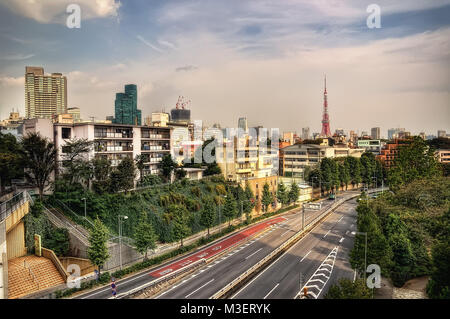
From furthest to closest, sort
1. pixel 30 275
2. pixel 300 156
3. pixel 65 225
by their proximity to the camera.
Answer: pixel 300 156, pixel 65 225, pixel 30 275

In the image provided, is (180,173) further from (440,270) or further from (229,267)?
(440,270)

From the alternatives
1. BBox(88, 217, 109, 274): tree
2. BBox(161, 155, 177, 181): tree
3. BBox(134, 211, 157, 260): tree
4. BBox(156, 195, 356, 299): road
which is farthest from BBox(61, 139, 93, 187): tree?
BBox(156, 195, 356, 299): road

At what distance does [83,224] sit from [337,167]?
61.1 meters

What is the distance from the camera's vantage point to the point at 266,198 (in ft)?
183

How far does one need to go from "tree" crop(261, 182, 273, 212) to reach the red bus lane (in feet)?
18.8

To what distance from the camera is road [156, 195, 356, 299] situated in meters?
25.2

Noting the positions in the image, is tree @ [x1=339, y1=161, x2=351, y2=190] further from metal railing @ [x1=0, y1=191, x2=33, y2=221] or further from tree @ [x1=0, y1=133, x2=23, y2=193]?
metal railing @ [x1=0, y1=191, x2=33, y2=221]

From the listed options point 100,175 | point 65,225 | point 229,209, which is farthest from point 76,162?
point 229,209

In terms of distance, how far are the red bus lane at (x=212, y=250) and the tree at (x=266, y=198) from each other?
5.72 metres

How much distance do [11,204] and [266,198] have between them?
37.9 meters

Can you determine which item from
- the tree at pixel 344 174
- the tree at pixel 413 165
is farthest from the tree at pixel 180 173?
the tree at pixel 344 174

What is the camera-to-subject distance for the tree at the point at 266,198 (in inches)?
2190

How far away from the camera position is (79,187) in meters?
36.8

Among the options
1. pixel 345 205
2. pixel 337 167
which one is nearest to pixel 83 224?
pixel 345 205
